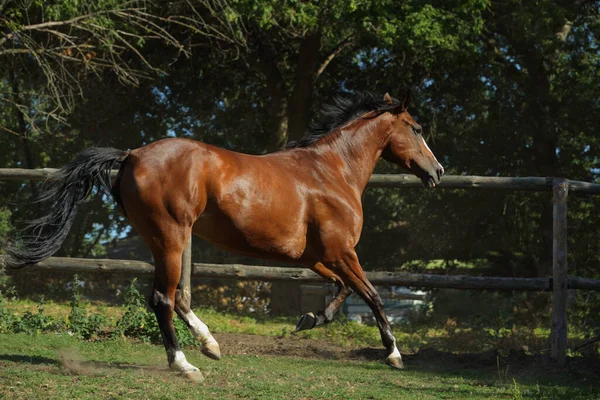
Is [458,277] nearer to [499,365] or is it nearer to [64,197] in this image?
[499,365]

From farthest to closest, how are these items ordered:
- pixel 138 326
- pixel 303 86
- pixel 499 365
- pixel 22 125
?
pixel 22 125, pixel 303 86, pixel 138 326, pixel 499 365

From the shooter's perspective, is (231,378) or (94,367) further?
(94,367)

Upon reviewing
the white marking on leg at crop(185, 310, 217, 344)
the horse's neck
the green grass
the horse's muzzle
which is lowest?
the green grass

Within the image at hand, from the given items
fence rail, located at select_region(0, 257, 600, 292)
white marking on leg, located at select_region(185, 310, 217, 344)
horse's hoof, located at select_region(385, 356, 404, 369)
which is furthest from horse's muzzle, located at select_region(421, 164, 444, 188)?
white marking on leg, located at select_region(185, 310, 217, 344)

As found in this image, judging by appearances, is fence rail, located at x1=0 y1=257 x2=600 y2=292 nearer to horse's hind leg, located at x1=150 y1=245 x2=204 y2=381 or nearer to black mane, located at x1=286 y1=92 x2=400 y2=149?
black mane, located at x1=286 y1=92 x2=400 y2=149

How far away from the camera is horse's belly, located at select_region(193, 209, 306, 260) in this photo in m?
6.38

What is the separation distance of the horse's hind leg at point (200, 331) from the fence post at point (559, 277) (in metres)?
3.90

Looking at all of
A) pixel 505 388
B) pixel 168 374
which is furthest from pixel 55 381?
pixel 505 388

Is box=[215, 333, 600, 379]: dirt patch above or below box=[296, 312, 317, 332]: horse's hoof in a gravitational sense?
below

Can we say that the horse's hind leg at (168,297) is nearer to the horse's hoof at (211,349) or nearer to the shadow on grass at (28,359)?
A: the horse's hoof at (211,349)

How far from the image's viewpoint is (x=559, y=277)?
8.66m

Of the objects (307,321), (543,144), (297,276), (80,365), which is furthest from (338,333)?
(543,144)

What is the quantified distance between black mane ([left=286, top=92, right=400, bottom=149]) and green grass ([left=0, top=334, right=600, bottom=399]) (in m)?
2.19

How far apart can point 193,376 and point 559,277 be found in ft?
14.8
